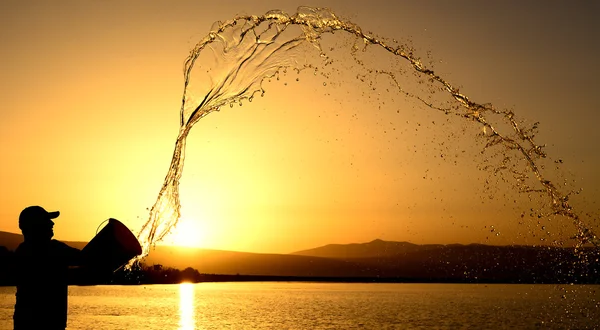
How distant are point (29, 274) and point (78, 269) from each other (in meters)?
0.67

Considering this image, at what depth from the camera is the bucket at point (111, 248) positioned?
9.60m

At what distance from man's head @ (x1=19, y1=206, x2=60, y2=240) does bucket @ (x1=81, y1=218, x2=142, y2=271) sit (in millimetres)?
635


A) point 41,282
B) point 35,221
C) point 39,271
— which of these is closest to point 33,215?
point 35,221

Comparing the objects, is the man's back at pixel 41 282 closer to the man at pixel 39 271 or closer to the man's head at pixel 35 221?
the man at pixel 39 271

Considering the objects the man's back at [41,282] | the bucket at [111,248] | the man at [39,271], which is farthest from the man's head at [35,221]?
the bucket at [111,248]

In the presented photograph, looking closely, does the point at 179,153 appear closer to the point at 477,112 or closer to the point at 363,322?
the point at 477,112

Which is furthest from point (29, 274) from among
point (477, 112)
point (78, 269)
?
point (477, 112)

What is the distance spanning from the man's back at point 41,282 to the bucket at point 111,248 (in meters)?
0.26

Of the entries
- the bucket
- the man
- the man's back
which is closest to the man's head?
the man

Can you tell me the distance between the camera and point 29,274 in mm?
9852

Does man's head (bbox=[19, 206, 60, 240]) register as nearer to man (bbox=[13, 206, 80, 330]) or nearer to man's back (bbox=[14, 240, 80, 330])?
man (bbox=[13, 206, 80, 330])

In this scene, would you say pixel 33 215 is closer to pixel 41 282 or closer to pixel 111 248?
pixel 41 282

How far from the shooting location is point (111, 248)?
960 centimetres

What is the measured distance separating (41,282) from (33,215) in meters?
0.91
